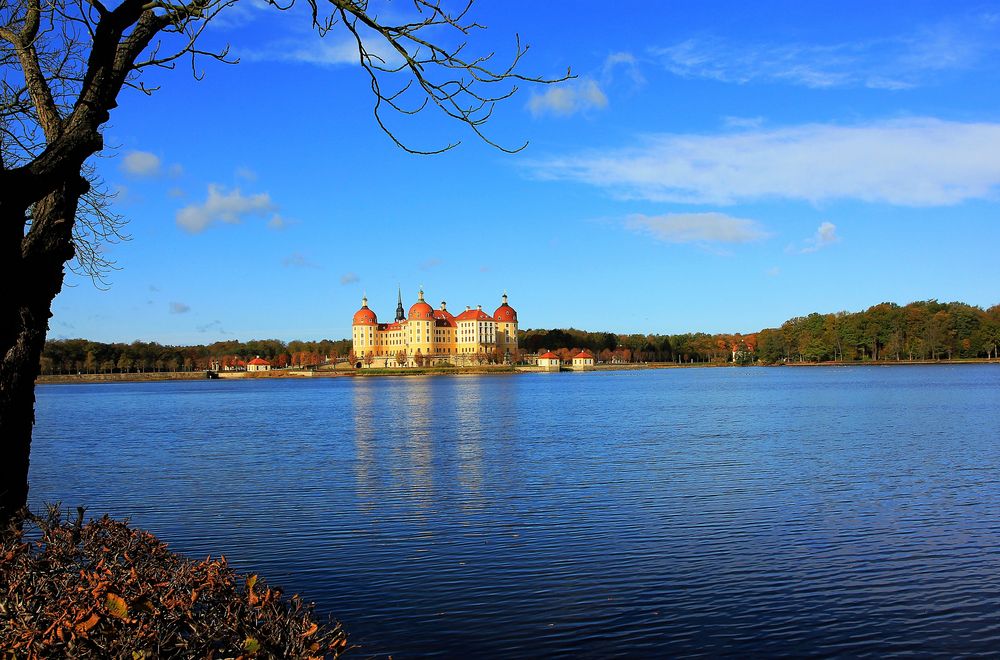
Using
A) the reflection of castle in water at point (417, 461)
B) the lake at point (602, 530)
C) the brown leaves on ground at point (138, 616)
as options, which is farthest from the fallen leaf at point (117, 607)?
the reflection of castle in water at point (417, 461)

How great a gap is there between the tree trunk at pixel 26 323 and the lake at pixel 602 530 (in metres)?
3.42

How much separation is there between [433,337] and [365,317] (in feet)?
53.4

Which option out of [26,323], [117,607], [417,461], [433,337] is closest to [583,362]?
[433,337]

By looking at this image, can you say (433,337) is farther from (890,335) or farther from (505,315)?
(890,335)

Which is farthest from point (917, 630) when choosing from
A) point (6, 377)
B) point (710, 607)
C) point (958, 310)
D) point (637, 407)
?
point (958, 310)

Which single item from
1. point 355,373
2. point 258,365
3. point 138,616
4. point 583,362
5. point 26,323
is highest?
point 258,365

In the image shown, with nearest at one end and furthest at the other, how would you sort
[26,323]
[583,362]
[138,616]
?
[138,616], [26,323], [583,362]

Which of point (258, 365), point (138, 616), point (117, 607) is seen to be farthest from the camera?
point (258, 365)

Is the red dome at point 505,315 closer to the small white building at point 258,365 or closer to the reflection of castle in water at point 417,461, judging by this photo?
the small white building at point 258,365

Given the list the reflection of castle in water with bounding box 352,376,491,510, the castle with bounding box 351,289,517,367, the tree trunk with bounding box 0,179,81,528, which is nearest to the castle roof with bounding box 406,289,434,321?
the castle with bounding box 351,289,517,367

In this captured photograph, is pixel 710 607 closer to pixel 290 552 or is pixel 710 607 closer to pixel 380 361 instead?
pixel 290 552

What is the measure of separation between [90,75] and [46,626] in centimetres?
393

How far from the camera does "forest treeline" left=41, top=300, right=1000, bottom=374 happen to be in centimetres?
13500

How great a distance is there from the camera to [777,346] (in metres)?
162
